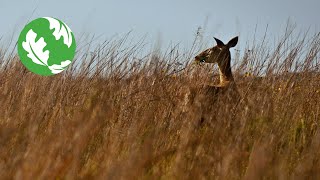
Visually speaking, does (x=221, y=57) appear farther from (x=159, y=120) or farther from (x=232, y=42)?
(x=159, y=120)

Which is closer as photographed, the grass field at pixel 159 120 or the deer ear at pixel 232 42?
the grass field at pixel 159 120

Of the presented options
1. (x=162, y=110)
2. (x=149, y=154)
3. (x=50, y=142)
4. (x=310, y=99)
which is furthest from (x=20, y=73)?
(x=149, y=154)

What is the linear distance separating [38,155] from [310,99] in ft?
7.97

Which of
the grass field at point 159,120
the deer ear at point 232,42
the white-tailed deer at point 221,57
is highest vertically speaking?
the deer ear at point 232,42

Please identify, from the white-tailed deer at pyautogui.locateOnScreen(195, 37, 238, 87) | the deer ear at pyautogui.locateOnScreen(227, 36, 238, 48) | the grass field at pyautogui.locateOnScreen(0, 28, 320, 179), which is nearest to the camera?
the grass field at pyautogui.locateOnScreen(0, 28, 320, 179)

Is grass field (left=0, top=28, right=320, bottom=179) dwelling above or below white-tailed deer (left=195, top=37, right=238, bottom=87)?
below

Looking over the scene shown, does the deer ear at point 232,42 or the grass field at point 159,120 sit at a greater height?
the deer ear at point 232,42

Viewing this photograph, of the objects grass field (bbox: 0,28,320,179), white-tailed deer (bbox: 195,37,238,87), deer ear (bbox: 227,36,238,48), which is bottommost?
grass field (bbox: 0,28,320,179)

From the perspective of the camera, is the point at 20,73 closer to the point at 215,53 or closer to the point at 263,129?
the point at 215,53

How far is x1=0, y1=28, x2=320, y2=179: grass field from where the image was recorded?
123 centimetres

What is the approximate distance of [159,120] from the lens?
95.7 inches

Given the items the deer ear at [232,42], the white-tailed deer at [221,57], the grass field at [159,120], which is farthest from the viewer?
the deer ear at [232,42]

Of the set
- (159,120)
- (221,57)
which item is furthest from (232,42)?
(159,120)

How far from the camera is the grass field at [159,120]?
1.23 meters
